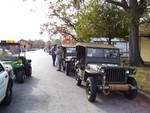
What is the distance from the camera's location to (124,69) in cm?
912

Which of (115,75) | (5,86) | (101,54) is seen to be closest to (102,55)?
(101,54)

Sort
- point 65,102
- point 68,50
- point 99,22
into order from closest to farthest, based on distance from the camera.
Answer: point 65,102, point 68,50, point 99,22

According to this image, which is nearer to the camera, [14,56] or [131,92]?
[131,92]

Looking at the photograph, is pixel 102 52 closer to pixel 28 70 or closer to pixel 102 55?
pixel 102 55

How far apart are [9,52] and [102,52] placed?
4.55m

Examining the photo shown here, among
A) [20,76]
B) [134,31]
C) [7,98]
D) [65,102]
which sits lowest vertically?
[65,102]

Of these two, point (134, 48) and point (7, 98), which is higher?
point (134, 48)

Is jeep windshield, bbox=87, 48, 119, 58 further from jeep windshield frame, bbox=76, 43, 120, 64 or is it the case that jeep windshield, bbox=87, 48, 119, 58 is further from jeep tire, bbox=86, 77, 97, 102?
jeep tire, bbox=86, 77, 97, 102

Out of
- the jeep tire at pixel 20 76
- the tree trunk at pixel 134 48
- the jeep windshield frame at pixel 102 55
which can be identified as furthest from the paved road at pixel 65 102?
the tree trunk at pixel 134 48

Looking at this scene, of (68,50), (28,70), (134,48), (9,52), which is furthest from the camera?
(134,48)

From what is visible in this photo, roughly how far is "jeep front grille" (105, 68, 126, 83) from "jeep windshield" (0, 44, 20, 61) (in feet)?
17.9

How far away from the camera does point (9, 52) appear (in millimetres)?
12664

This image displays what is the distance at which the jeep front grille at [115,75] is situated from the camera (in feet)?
29.3

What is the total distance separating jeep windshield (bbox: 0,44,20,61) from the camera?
1252 centimetres
